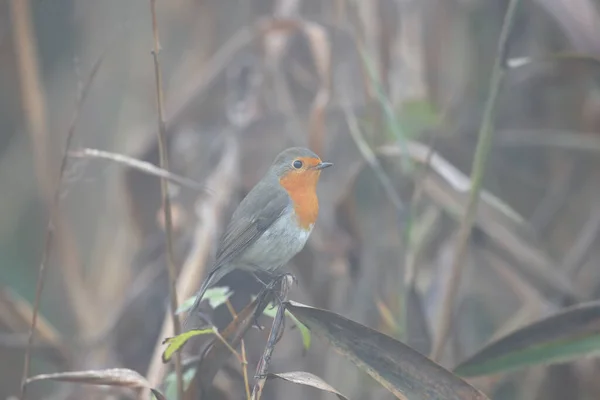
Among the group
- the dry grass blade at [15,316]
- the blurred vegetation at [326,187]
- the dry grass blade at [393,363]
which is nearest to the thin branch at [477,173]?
the blurred vegetation at [326,187]

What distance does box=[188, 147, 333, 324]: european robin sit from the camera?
0.92 metres

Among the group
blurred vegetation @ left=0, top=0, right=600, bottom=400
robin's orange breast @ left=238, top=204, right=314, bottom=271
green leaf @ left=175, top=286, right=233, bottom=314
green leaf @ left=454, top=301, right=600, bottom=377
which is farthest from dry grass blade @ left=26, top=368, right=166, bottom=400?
green leaf @ left=454, top=301, right=600, bottom=377

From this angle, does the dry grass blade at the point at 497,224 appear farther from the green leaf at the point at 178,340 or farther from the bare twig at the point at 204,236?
the green leaf at the point at 178,340

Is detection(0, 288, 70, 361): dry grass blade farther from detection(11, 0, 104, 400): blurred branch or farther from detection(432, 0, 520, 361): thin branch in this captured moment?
detection(432, 0, 520, 361): thin branch

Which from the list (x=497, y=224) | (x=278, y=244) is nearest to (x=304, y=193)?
(x=278, y=244)

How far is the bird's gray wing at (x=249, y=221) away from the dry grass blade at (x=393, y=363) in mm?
158

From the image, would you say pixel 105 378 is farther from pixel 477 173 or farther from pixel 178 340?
pixel 477 173

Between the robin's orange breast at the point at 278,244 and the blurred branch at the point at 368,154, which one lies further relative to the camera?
the blurred branch at the point at 368,154

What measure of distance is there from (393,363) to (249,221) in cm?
29

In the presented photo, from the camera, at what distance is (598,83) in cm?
159

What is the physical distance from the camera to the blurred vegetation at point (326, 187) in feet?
3.59

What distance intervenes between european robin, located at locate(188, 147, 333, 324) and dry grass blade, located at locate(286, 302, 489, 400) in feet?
0.44

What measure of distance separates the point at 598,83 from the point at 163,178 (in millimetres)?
1138

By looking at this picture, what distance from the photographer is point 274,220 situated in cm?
103
